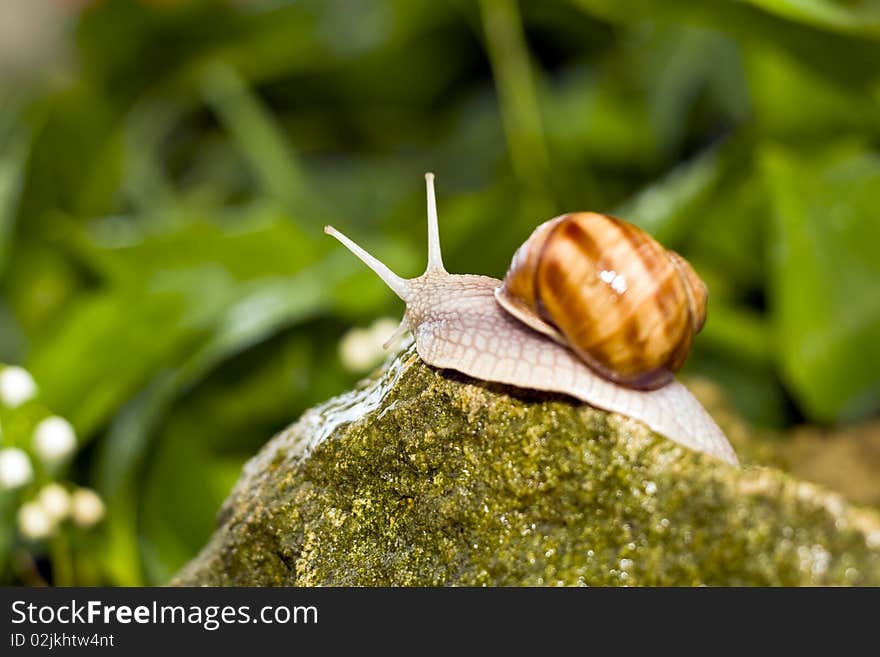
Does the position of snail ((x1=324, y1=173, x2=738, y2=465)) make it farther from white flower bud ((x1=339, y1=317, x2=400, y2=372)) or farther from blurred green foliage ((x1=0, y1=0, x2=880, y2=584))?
blurred green foliage ((x1=0, y1=0, x2=880, y2=584))

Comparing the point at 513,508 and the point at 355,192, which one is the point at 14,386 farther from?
the point at 355,192

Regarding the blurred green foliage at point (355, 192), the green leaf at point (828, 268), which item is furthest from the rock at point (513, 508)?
the green leaf at point (828, 268)

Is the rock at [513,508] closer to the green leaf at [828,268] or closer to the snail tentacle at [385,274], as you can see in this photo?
the snail tentacle at [385,274]

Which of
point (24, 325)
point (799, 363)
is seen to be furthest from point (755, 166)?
point (24, 325)

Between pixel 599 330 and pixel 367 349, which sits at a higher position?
pixel 599 330

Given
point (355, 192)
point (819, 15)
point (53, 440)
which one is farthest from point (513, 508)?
point (355, 192)

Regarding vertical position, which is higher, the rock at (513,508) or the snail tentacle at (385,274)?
the snail tentacle at (385,274)

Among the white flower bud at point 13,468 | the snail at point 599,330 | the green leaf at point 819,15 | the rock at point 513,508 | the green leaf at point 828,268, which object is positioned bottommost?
the green leaf at point 828,268
